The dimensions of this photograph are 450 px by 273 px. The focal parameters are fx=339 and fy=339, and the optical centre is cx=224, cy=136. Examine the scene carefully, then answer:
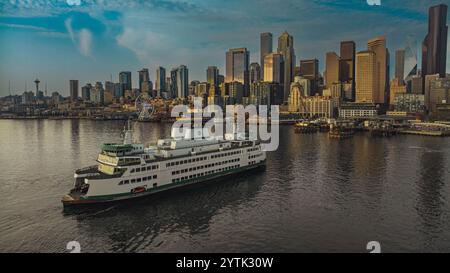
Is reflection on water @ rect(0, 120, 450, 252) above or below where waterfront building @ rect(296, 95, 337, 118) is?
below

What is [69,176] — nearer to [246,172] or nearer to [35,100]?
[246,172]

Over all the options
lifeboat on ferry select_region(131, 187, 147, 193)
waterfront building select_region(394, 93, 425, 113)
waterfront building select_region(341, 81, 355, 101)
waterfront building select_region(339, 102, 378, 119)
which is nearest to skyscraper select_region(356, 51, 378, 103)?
waterfront building select_region(341, 81, 355, 101)

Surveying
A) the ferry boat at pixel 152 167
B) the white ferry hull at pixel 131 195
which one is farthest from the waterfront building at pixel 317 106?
the white ferry hull at pixel 131 195

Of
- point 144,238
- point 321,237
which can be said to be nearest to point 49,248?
point 144,238

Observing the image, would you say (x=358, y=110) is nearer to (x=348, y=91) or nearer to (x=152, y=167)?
(x=348, y=91)

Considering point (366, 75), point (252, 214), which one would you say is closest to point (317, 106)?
point (366, 75)

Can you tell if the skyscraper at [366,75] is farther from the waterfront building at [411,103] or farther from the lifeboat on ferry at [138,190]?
the lifeboat on ferry at [138,190]

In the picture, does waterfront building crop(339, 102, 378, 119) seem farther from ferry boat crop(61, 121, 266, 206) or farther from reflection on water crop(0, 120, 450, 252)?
ferry boat crop(61, 121, 266, 206)

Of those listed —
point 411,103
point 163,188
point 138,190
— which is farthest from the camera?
point 411,103
